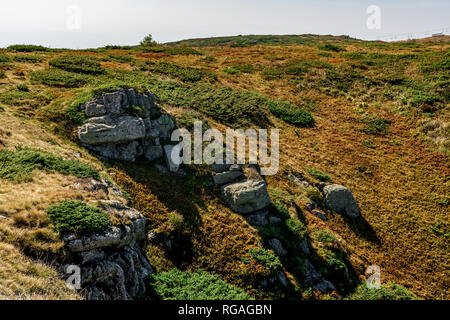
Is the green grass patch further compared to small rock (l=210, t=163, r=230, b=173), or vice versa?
the green grass patch

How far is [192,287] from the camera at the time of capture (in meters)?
11.8

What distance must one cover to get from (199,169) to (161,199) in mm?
4115

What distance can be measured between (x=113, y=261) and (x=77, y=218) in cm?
221

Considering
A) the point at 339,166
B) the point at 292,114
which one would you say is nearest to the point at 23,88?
the point at 292,114

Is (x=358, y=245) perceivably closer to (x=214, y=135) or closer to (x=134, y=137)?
(x=214, y=135)

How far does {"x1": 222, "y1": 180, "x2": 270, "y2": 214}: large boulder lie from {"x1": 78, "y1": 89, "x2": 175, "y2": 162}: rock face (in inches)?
254

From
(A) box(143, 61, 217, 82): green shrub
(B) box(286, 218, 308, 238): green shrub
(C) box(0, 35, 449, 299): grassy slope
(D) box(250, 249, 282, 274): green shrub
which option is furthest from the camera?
(A) box(143, 61, 217, 82): green shrub

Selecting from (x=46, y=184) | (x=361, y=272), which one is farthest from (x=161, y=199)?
(x=361, y=272)

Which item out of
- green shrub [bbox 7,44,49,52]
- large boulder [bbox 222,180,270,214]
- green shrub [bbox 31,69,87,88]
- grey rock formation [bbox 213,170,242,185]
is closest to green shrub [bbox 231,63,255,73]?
green shrub [bbox 31,69,87,88]

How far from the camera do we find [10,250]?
26.4ft

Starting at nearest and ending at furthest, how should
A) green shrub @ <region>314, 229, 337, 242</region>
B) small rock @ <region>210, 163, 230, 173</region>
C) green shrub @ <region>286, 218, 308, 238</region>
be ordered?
green shrub @ <region>286, 218, 308, 238</region> → green shrub @ <region>314, 229, 337, 242</region> → small rock @ <region>210, 163, 230, 173</region>

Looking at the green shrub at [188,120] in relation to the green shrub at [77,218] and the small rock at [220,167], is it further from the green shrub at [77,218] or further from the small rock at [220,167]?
the green shrub at [77,218]

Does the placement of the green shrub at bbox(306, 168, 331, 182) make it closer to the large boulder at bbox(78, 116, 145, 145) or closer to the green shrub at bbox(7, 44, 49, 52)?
the large boulder at bbox(78, 116, 145, 145)

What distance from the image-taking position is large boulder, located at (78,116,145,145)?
17672 millimetres
